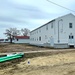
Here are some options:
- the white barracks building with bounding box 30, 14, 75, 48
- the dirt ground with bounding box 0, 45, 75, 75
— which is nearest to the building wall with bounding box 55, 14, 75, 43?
the white barracks building with bounding box 30, 14, 75, 48

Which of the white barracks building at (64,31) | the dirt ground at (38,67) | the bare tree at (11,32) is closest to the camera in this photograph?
the dirt ground at (38,67)

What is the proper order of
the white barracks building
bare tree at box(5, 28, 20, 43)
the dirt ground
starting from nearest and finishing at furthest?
the dirt ground
the white barracks building
bare tree at box(5, 28, 20, 43)

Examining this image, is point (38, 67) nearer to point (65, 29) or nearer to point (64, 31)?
point (64, 31)

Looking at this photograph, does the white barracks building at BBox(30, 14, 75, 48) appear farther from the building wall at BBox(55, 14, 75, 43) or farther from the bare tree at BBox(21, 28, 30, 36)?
the bare tree at BBox(21, 28, 30, 36)

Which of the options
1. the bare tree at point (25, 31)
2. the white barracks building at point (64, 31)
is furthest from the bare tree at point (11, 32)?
the white barracks building at point (64, 31)

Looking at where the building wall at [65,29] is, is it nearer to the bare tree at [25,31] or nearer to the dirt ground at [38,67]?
the dirt ground at [38,67]

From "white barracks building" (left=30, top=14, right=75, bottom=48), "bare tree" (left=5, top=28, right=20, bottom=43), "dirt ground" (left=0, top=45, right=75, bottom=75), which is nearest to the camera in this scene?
"dirt ground" (left=0, top=45, right=75, bottom=75)

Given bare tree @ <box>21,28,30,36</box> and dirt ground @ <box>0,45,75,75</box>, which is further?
bare tree @ <box>21,28,30,36</box>

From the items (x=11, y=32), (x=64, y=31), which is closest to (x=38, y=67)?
(x=64, y=31)

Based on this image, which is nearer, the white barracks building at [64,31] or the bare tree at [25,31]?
the white barracks building at [64,31]

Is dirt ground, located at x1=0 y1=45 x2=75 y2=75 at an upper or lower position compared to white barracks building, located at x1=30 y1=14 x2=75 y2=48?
lower

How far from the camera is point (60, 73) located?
30.1 ft

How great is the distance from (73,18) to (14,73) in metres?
27.8

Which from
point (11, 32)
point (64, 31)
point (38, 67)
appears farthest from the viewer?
point (11, 32)
